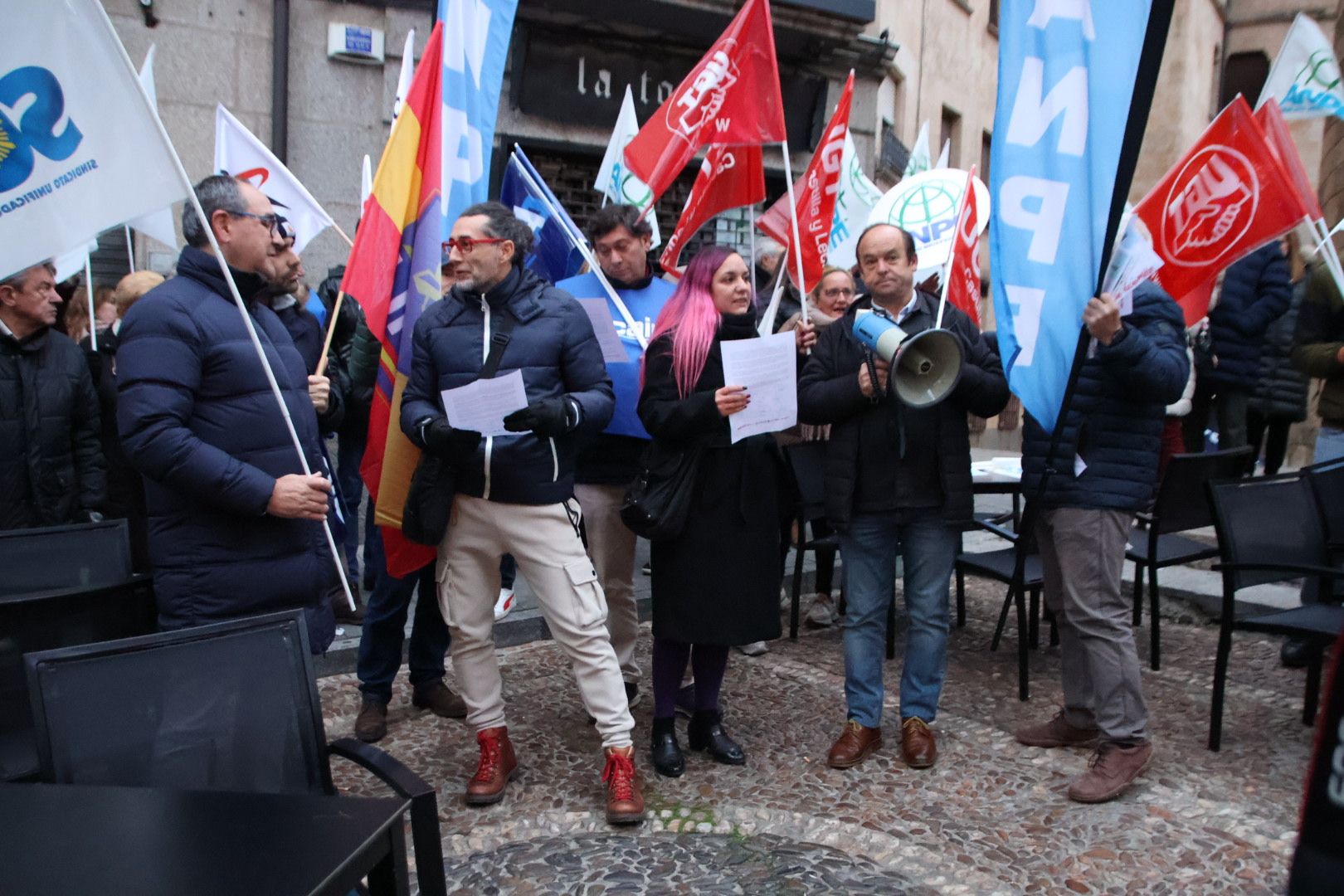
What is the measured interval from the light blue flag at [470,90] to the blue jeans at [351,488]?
6.86ft

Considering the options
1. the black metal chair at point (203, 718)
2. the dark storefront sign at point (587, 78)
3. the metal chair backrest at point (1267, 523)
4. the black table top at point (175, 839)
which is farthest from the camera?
the dark storefront sign at point (587, 78)

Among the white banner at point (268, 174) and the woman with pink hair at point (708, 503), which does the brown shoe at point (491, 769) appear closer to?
the woman with pink hair at point (708, 503)

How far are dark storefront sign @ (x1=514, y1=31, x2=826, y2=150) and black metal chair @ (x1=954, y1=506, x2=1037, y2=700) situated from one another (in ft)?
23.2

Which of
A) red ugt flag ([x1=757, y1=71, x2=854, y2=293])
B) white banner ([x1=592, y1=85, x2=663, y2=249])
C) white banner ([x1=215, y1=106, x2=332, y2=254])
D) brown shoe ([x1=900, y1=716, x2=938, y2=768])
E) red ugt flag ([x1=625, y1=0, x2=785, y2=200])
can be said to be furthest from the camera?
white banner ([x1=592, y1=85, x2=663, y2=249])

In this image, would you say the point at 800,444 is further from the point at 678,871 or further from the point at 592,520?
the point at 678,871

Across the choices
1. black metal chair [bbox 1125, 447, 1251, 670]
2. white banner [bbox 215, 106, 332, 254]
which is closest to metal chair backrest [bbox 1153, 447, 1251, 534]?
black metal chair [bbox 1125, 447, 1251, 670]

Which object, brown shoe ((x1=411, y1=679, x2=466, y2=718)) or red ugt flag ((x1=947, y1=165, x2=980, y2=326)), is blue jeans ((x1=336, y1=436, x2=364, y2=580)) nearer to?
brown shoe ((x1=411, y1=679, x2=466, y2=718))

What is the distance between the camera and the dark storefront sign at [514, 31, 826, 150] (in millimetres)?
10312

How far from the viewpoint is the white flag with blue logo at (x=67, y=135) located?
2.51 meters

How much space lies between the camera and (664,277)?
476 centimetres

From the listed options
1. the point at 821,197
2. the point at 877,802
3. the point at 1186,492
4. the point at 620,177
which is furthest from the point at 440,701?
the point at 1186,492

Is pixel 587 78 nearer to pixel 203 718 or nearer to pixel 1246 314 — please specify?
pixel 1246 314

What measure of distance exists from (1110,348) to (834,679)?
6.91ft

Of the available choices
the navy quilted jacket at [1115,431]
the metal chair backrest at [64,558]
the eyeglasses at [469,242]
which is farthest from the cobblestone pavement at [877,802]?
the eyeglasses at [469,242]
